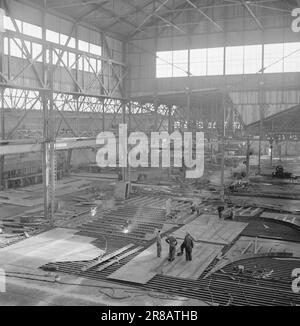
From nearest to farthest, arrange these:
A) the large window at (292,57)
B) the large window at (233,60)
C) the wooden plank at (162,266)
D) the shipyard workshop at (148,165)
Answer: the shipyard workshop at (148,165)
the wooden plank at (162,266)
the large window at (292,57)
the large window at (233,60)

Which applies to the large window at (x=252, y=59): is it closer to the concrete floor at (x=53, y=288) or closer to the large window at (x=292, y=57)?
the large window at (x=292, y=57)

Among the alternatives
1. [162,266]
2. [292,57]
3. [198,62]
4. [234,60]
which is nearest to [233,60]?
[234,60]

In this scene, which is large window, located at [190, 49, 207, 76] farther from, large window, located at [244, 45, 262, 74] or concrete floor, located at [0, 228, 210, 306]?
concrete floor, located at [0, 228, 210, 306]

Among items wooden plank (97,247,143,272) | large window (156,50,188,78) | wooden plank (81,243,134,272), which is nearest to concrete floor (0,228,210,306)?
wooden plank (81,243,134,272)

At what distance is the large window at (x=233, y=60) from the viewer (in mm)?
33906

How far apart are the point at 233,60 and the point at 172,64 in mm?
5060

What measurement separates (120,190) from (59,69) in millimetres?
9736

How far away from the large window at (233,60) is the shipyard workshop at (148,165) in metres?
0.09

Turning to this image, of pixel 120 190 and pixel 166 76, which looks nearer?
pixel 120 190

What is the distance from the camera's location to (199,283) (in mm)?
14109

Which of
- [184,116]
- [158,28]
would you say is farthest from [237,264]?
[184,116]

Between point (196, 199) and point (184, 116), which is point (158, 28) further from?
point (196, 199)

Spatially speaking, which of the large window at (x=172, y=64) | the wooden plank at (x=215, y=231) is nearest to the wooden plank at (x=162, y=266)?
the wooden plank at (x=215, y=231)

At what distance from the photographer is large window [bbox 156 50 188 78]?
121ft
